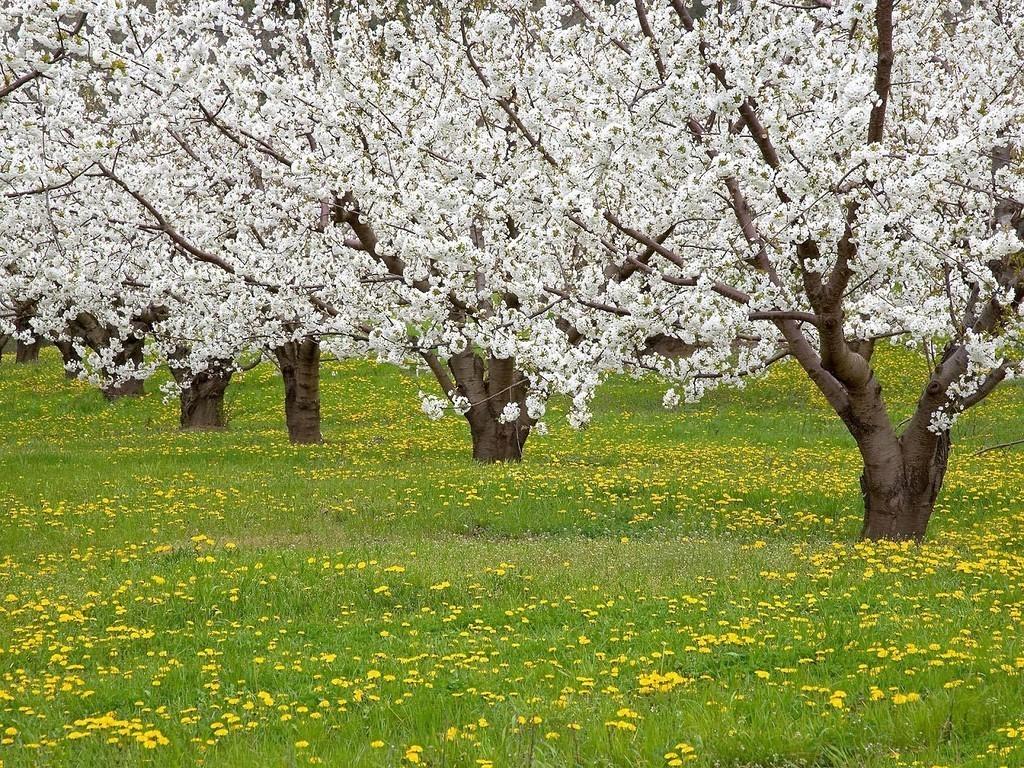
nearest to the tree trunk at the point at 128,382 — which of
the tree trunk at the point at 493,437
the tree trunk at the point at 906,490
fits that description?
the tree trunk at the point at 493,437

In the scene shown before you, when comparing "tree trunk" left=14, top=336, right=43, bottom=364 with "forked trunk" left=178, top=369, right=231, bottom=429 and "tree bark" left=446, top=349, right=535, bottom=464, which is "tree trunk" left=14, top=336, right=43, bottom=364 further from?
"tree bark" left=446, top=349, right=535, bottom=464

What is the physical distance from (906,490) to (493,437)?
7844 mm

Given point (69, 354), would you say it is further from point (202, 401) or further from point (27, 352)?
point (27, 352)

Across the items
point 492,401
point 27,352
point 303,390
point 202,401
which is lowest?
point 492,401

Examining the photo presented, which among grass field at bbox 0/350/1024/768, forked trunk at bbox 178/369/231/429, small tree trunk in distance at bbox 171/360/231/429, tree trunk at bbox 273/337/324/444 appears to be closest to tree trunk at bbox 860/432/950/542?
grass field at bbox 0/350/1024/768

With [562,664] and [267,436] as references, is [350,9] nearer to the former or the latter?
[267,436]

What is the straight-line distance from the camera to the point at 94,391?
1222 inches

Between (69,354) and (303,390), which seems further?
(69,354)

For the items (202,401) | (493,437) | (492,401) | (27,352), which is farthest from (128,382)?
(492,401)

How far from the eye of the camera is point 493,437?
17875mm

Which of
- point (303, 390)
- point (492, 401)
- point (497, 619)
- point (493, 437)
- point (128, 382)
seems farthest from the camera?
point (128, 382)

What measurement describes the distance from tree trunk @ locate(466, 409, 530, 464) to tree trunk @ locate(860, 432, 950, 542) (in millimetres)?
7283

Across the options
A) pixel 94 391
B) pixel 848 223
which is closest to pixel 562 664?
pixel 848 223

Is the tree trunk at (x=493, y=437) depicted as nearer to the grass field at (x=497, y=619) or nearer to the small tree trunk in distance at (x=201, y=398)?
the grass field at (x=497, y=619)
